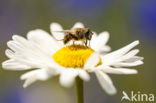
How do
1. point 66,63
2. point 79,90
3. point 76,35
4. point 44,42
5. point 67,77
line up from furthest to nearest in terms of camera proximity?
point 44,42, point 76,35, point 66,63, point 79,90, point 67,77

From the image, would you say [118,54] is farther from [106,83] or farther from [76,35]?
[106,83]

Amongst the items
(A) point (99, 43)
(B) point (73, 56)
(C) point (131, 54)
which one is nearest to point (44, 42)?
(A) point (99, 43)

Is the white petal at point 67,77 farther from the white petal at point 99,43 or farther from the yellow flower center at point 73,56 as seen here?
the white petal at point 99,43

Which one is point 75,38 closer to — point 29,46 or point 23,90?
point 29,46

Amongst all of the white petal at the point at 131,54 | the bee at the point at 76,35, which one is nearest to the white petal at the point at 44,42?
the bee at the point at 76,35

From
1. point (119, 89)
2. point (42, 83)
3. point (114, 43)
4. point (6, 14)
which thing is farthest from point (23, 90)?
point (6, 14)
